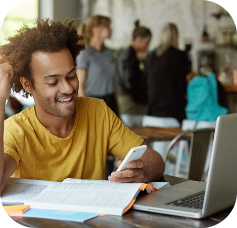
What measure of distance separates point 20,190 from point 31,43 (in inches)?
25.6

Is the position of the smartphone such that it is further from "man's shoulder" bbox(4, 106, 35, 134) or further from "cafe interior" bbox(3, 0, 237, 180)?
"cafe interior" bbox(3, 0, 237, 180)

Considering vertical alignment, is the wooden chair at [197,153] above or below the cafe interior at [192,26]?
below

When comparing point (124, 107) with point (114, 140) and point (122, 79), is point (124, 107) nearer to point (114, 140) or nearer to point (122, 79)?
point (122, 79)

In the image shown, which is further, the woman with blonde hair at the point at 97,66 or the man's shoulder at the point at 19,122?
the woman with blonde hair at the point at 97,66

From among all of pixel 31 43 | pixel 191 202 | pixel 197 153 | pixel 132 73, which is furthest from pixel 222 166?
pixel 132 73

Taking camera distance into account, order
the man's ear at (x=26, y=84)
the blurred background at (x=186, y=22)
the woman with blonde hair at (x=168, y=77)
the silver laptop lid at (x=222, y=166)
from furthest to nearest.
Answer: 1. the blurred background at (x=186, y=22)
2. the woman with blonde hair at (x=168, y=77)
3. the man's ear at (x=26, y=84)
4. the silver laptop lid at (x=222, y=166)

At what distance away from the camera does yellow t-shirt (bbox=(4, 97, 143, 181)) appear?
150 cm

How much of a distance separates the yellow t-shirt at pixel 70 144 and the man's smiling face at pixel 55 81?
90 millimetres

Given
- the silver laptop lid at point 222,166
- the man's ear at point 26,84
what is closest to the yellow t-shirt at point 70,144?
the man's ear at point 26,84

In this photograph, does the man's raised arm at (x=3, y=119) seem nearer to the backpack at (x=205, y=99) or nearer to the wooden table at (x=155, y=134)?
the wooden table at (x=155, y=134)

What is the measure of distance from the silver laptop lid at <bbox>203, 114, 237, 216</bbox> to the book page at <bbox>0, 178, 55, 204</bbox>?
0.54m

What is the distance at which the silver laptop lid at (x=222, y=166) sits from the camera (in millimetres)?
935

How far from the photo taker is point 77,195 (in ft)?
3.76

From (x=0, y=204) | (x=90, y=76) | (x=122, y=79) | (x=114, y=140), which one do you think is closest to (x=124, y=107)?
(x=122, y=79)
